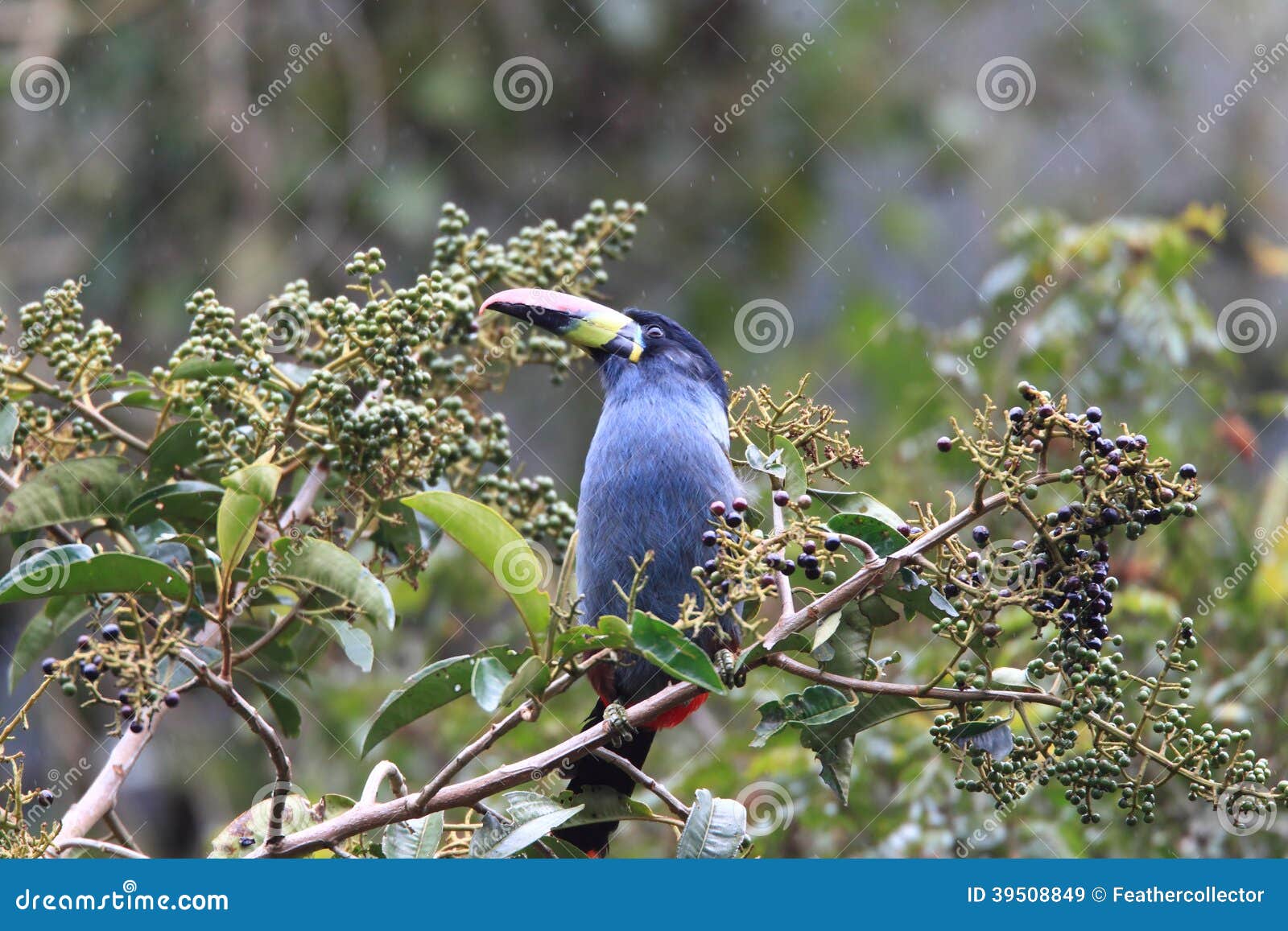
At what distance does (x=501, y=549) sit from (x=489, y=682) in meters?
0.19

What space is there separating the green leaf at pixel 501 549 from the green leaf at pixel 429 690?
2.0 inches

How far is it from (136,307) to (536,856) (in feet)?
16.3

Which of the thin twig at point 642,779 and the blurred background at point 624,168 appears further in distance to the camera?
the blurred background at point 624,168

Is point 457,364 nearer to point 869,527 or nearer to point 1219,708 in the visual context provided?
point 869,527

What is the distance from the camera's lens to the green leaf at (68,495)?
2.29 metres

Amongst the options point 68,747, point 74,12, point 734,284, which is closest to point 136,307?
point 74,12

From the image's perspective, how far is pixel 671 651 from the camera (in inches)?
70.1

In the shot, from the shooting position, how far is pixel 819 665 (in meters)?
1.96

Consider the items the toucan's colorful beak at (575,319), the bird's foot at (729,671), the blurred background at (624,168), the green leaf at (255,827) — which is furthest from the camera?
the blurred background at (624,168)

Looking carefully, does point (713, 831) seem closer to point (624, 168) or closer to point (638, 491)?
point (638, 491)

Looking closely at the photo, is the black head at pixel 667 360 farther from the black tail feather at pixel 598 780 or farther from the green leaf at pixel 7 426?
the green leaf at pixel 7 426

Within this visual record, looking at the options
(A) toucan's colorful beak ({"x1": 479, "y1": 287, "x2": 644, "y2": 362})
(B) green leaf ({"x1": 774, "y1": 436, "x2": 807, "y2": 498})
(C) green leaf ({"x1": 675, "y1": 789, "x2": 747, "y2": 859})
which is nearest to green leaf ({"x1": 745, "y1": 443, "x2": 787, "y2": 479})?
(B) green leaf ({"x1": 774, "y1": 436, "x2": 807, "y2": 498})

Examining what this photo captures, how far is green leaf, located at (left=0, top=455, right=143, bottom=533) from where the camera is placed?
229cm

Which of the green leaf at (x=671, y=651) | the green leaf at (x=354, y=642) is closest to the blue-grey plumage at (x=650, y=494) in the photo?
the green leaf at (x=354, y=642)
